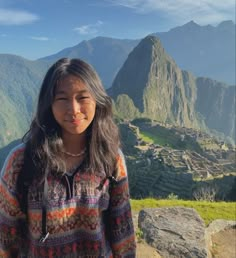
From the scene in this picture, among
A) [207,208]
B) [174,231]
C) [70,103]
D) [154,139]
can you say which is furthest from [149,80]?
[70,103]

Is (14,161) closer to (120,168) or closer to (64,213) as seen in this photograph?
(64,213)

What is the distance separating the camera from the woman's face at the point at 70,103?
2160mm

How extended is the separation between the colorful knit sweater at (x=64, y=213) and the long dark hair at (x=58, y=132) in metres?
0.06

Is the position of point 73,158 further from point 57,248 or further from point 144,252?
point 144,252

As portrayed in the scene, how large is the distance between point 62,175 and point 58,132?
264mm

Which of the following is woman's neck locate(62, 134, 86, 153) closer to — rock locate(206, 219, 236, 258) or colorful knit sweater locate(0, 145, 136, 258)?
colorful knit sweater locate(0, 145, 136, 258)

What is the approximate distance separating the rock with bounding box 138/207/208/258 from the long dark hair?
3.18m

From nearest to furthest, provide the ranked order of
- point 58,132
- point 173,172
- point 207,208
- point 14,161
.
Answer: point 14,161 → point 58,132 → point 207,208 → point 173,172

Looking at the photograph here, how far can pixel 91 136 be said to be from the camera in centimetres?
235

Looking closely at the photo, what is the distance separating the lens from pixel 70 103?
216 cm

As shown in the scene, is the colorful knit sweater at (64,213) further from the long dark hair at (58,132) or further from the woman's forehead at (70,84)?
the woman's forehead at (70,84)

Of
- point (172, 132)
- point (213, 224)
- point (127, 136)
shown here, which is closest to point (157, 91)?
point (172, 132)

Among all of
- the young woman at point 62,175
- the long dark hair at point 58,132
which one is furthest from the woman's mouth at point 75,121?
the long dark hair at point 58,132

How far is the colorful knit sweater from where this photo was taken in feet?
6.98
